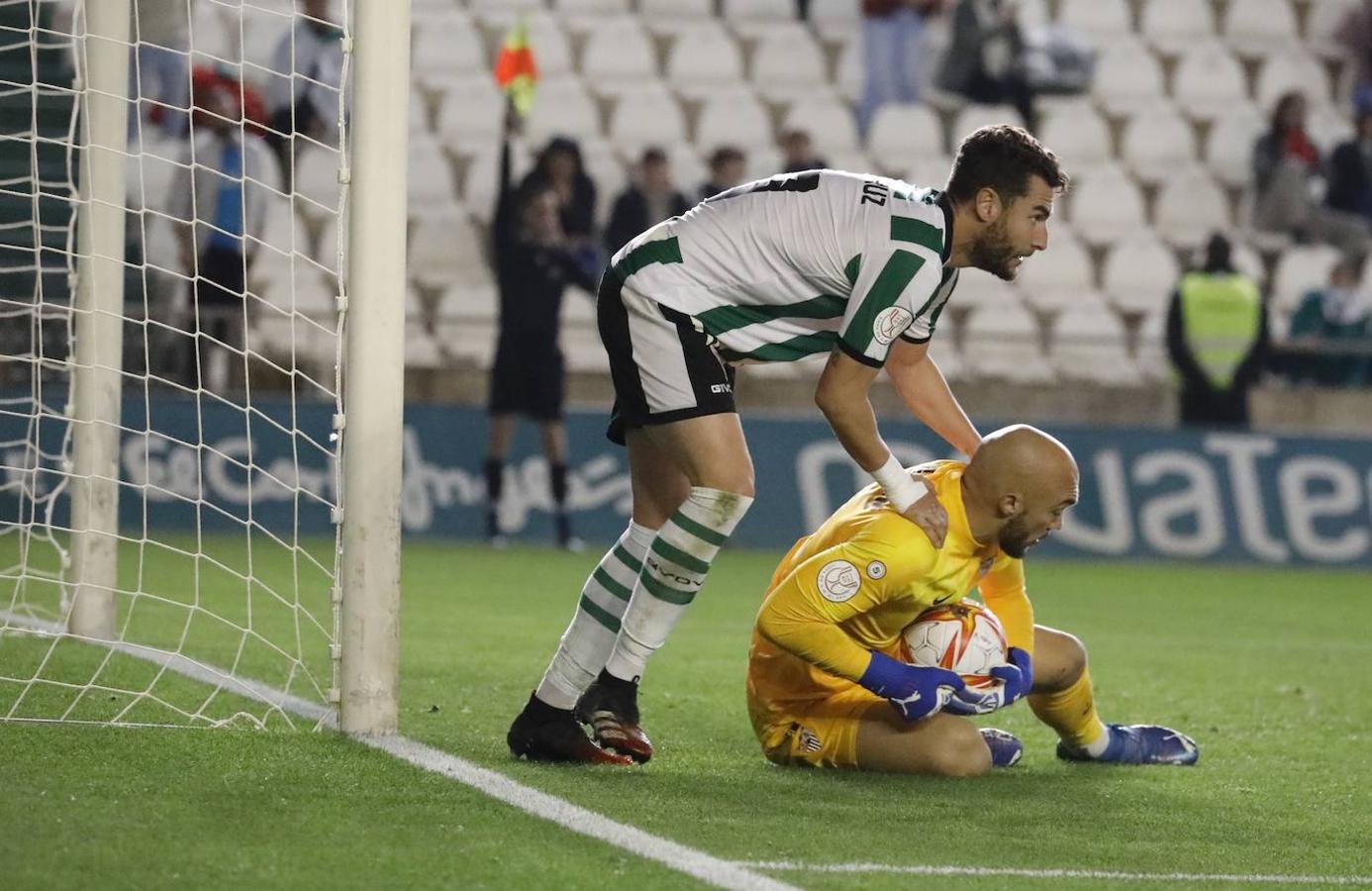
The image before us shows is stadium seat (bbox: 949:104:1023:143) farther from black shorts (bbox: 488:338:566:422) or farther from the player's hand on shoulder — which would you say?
the player's hand on shoulder

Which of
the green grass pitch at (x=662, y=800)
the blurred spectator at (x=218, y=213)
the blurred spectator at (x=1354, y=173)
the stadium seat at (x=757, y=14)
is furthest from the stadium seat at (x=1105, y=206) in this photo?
the green grass pitch at (x=662, y=800)

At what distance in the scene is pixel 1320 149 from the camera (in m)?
15.9

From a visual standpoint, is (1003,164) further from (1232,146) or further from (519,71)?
(1232,146)

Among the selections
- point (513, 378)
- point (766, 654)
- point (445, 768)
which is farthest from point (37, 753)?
point (513, 378)

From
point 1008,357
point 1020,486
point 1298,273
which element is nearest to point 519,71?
point 1008,357

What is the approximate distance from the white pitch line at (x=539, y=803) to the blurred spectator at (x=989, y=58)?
11.1 metres

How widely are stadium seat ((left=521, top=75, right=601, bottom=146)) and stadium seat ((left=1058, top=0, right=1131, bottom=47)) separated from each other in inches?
177

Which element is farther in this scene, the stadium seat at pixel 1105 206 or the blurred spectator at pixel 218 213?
the stadium seat at pixel 1105 206

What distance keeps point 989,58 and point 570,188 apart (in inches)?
178

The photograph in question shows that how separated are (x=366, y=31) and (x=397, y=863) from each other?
2204 millimetres

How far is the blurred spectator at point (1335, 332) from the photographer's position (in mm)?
13398

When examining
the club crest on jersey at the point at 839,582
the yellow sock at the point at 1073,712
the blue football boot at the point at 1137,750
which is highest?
the club crest on jersey at the point at 839,582

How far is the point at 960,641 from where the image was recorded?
4.57m

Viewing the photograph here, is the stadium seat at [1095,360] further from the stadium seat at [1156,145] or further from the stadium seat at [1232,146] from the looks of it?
the stadium seat at [1232,146]
